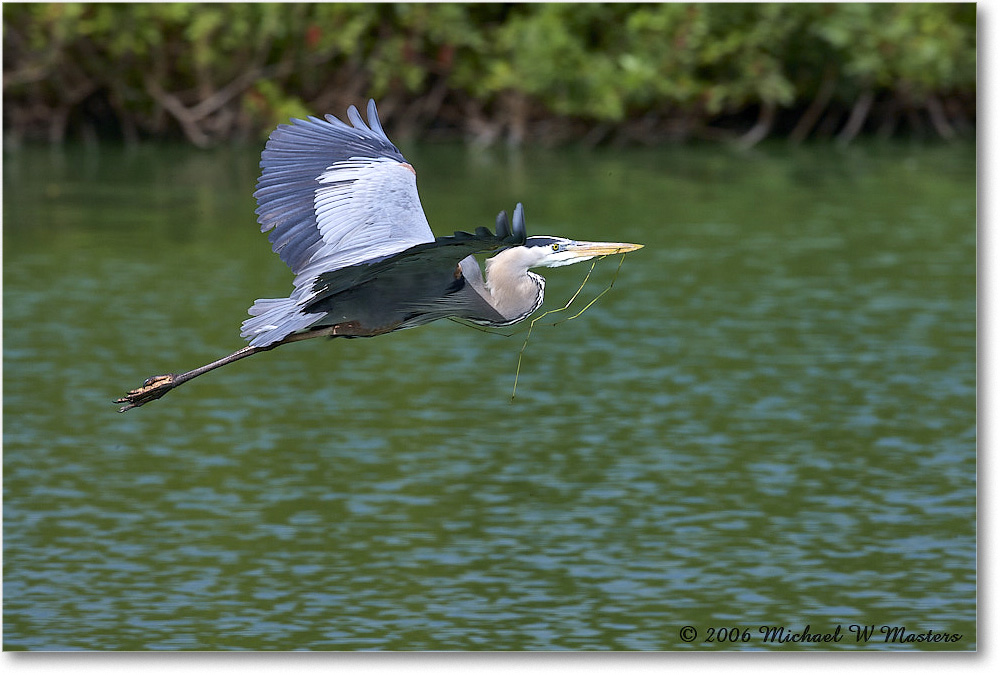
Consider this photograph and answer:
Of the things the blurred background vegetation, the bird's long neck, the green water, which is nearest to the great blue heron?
the bird's long neck

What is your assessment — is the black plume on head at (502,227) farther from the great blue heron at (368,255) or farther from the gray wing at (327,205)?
the gray wing at (327,205)

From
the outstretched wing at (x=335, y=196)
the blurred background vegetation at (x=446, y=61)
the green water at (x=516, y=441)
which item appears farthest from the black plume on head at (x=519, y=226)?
the blurred background vegetation at (x=446, y=61)

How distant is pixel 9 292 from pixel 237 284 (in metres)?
3.04

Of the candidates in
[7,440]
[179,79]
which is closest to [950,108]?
[179,79]

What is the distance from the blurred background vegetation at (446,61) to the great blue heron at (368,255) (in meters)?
28.1

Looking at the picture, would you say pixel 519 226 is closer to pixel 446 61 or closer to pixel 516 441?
pixel 516 441

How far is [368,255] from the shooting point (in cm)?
527

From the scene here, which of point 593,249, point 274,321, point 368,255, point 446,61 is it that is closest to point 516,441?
point 368,255

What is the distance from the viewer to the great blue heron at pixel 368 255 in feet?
16.5

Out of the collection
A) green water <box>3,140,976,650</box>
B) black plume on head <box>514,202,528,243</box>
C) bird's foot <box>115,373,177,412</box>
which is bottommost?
green water <box>3,140,976,650</box>

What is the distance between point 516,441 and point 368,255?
45.7ft

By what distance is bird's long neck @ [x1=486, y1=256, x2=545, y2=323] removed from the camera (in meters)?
5.15

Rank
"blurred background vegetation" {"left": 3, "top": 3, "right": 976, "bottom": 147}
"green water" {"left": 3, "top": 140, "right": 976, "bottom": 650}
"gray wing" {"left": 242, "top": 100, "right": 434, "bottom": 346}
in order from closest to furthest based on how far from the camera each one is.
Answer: "gray wing" {"left": 242, "top": 100, "right": 434, "bottom": 346}
"green water" {"left": 3, "top": 140, "right": 976, "bottom": 650}
"blurred background vegetation" {"left": 3, "top": 3, "right": 976, "bottom": 147}

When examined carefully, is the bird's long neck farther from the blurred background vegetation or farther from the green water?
the blurred background vegetation
